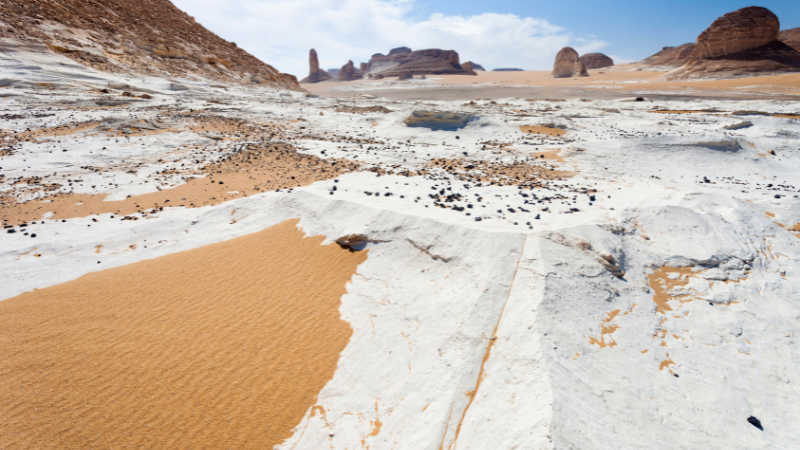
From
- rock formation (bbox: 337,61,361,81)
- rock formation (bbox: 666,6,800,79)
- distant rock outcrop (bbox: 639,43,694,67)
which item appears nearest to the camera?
rock formation (bbox: 666,6,800,79)

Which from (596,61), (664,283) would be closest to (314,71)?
(596,61)

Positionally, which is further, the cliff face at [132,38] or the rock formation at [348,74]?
the rock formation at [348,74]

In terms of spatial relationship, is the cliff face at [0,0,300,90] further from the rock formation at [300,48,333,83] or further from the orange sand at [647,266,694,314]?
the rock formation at [300,48,333,83]

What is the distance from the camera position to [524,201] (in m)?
6.37

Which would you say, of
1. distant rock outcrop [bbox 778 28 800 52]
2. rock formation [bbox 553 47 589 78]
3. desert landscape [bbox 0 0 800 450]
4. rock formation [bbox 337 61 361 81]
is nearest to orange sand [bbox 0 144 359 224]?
desert landscape [bbox 0 0 800 450]

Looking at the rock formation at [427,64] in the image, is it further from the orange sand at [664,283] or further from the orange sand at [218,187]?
the orange sand at [664,283]

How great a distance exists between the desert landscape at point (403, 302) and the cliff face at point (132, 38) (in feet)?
65.0

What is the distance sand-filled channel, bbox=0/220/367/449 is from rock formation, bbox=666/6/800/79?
61577 millimetres

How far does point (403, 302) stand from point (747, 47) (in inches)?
2560

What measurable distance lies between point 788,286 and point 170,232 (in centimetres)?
948

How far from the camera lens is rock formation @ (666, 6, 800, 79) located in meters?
41.8

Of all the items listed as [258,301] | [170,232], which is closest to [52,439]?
[258,301]

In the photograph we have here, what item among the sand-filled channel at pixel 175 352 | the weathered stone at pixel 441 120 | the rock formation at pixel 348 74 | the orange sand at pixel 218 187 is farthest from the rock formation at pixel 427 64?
the sand-filled channel at pixel 175 352

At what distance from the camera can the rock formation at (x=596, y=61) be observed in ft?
304
